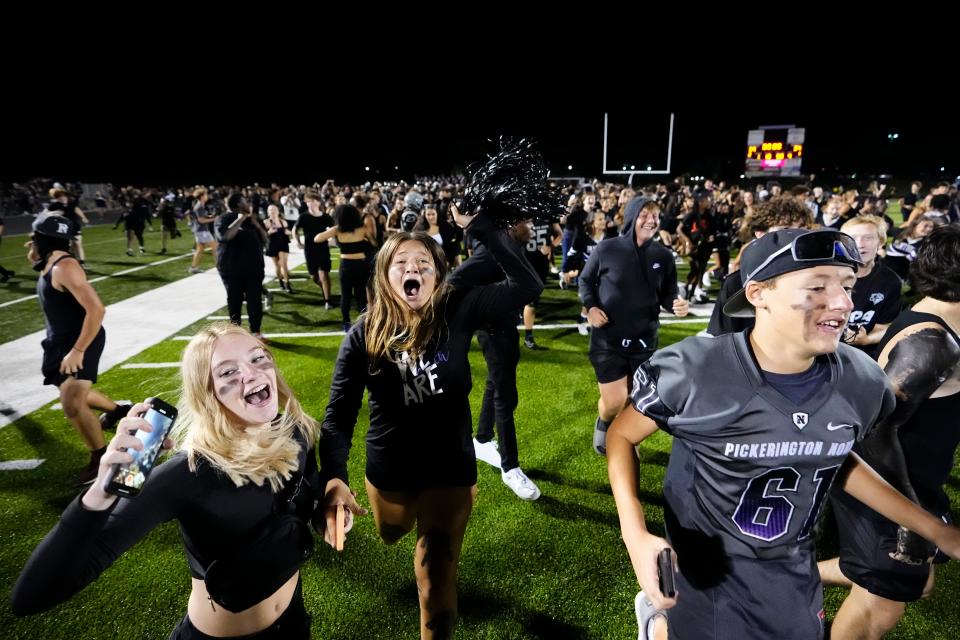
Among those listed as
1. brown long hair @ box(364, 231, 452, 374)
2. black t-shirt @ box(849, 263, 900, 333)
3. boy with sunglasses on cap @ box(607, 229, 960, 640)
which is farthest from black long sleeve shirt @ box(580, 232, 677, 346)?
boy with sunglasses on cap @ box(607, 229, 960, 640)

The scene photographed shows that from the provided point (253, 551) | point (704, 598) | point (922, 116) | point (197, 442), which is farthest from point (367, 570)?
point (922, 116)

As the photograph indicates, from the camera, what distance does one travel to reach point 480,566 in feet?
10.3

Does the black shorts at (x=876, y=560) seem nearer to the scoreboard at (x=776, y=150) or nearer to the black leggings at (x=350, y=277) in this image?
the black leggings at (x=350, y=277)

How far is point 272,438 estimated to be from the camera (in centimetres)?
178

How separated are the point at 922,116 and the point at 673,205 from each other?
5189 centimetres

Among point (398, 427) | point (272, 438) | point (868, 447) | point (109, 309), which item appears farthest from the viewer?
point (109, 309)

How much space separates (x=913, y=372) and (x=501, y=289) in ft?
5.75

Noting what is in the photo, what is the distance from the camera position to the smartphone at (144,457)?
117cm

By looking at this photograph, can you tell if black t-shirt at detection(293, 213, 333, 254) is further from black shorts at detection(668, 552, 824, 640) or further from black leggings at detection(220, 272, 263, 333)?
black shorts at detection(668, 552, 824, 640)

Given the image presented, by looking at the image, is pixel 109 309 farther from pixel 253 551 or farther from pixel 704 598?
pixel 704 598

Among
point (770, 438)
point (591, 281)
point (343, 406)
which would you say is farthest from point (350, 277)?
point (770, 438)

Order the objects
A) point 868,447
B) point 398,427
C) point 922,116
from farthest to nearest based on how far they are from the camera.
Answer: point 922,116 → point 398,427 → point 868,447

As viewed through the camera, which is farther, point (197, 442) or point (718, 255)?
point (718, 255)

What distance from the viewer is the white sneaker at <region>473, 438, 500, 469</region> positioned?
4266 millimetres
